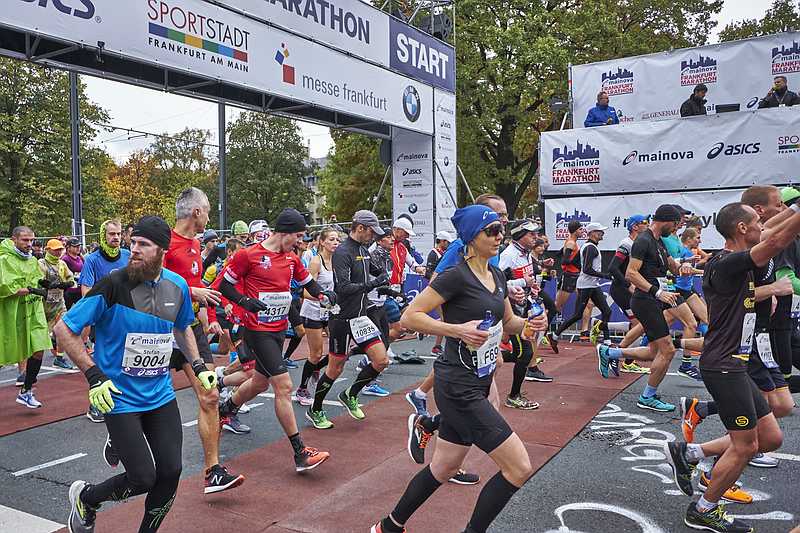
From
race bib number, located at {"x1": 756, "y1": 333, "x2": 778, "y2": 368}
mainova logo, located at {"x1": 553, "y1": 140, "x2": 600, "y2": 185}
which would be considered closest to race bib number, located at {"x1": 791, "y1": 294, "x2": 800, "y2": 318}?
race bib number, located at {"x1": 756, "y1": 333, "x2": 778, "y2": 368}

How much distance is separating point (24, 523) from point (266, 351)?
1907mm

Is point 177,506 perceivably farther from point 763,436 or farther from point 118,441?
point 763,436

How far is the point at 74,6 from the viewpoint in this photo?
855 cm

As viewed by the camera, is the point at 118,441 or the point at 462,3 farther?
the point at 462,3

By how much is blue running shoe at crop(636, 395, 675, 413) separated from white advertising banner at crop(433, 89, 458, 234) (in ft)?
31.0

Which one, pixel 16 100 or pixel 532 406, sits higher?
pixel 16 100

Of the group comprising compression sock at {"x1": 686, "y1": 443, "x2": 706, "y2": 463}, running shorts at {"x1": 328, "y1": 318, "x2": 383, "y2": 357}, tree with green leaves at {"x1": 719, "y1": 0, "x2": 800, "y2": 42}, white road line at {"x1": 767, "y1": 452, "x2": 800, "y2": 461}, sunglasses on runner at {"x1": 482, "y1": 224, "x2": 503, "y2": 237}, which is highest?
tree with green leaves at {"x1": 719, "y1": 0, "x2": 800, "y2": 42}

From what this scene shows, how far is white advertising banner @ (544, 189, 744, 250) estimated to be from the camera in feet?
45.5

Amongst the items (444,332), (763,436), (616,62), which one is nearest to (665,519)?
(763,436)

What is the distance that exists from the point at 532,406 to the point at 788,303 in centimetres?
272

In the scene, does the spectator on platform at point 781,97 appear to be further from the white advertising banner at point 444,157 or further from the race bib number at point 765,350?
the race bib number at point 765,350

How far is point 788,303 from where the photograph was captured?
16.5ft

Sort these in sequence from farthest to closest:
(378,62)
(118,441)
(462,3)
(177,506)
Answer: (462,3) → (378,62) → (177,506) → (118,441)

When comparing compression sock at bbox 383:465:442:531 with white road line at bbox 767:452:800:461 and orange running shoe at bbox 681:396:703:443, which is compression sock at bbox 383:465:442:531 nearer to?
orange running shoe at bbox 681:396:703:443
